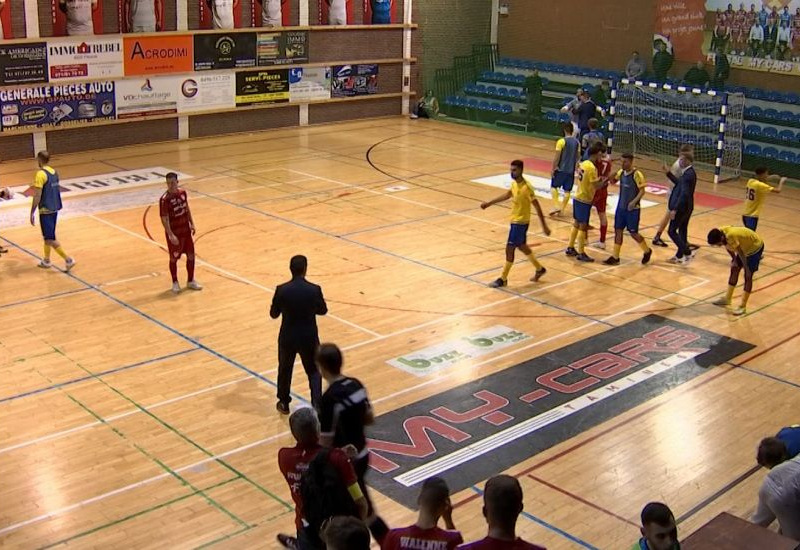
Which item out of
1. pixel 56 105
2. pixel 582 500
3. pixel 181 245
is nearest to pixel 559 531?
pixel 582 500

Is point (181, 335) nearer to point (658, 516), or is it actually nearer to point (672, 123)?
point (658, 516)

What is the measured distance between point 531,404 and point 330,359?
4.15 metres

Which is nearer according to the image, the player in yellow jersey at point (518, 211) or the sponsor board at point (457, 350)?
the sponsor board at point (457, 350)

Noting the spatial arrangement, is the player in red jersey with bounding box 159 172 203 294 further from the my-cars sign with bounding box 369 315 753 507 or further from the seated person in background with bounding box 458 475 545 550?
the seated person in background with bounding box 458 475 545 550

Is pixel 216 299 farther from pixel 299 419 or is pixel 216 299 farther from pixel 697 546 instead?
pixel 697 546

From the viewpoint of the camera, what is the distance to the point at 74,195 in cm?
1884

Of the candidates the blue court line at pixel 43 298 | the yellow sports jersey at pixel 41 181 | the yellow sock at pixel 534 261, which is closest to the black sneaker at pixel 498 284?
the yellow sock at pixel 534 261

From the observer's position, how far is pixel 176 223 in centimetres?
1301

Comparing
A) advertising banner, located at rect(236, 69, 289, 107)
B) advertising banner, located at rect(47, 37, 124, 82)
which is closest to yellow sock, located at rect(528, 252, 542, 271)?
advertising banner, located at rect(47, 37, 124, 82)

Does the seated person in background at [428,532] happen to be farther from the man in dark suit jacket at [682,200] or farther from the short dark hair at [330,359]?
the man in dark suit jacket at [682,200]

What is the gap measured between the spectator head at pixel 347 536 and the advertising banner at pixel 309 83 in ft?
75.5

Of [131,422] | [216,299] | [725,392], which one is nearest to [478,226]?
[216,299]

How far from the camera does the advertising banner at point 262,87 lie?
2558 centimetres

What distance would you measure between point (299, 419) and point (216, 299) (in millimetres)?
7515
